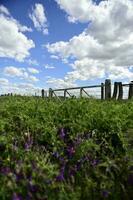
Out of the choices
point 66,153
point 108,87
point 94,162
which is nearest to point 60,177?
point 94,162

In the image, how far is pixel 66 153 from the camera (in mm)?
5727

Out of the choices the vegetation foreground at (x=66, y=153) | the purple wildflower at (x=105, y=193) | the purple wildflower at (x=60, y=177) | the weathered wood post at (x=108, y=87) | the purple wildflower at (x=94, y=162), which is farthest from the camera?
the weathered wood post at (x=108, y=87)

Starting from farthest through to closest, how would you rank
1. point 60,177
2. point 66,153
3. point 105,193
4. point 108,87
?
point 108,87
point 66,153
point 60,177
point 105,193

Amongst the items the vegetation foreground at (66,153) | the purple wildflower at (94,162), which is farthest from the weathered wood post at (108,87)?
the purple wildflower at (94,162)

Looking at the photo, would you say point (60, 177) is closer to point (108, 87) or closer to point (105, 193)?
point (105, 193)

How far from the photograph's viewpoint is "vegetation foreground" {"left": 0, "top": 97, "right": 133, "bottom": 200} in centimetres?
419

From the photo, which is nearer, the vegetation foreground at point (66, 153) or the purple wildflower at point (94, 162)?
the vegetation foreground at point (66, 153)

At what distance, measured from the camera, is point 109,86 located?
2266cm

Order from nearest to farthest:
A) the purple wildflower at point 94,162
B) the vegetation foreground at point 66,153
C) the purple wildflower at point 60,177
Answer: the vegetation foreground at point 66,153 < the purple wildflower at point 60,177 < the purple wildflower at point 94,162

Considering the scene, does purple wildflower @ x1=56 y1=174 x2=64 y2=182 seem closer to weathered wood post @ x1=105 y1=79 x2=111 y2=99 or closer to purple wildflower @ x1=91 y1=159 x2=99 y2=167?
purple wildflower @ x1=91 y1=159 x2=99 y2=167

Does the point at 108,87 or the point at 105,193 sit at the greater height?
the point at 108,87

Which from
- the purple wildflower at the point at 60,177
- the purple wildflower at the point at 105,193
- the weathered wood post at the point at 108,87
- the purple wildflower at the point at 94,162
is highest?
the weathered wood post at the point at 108,87

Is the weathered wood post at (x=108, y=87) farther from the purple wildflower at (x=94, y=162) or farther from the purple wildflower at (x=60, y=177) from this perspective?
the purple wildflower at (x=60, y=177)

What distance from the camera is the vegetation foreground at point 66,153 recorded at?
419 centimetres
